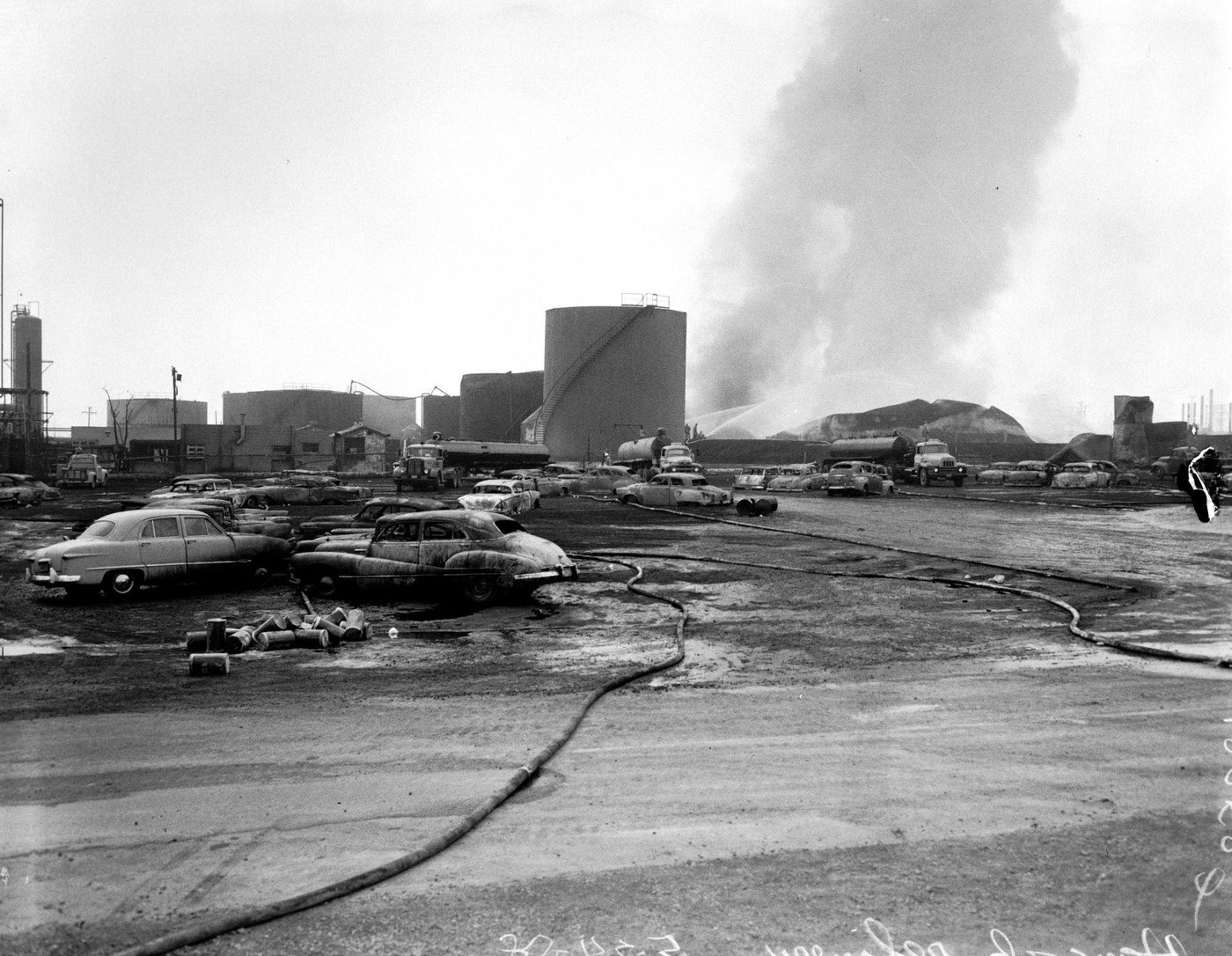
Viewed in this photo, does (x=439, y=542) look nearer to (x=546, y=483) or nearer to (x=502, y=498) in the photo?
(x=502, y=498)

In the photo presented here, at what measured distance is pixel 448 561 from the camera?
1534 centimetres

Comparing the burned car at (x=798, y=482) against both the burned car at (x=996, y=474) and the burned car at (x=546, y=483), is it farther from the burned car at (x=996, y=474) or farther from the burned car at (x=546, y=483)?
the burned car at (x=546, y=483)

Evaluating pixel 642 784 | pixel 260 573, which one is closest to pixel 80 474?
pixel 260 573

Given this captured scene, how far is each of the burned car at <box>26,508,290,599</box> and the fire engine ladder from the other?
69.2 meters

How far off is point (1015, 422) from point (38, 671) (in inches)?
4912

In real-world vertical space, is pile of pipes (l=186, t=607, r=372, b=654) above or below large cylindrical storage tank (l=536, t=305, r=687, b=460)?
below

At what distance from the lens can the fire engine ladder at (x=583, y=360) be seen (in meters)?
87.9

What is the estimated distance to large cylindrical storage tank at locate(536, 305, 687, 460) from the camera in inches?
3447

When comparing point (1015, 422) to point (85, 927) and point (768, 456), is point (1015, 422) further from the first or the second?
point (85, 927)

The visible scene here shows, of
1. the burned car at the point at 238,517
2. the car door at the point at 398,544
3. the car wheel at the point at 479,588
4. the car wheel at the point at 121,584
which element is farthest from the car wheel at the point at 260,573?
the car wheel at the point at 479,588

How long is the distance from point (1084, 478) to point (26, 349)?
7023cm

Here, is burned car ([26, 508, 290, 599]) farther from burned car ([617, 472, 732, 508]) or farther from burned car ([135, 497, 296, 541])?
burned car ([617, 472, 732, 508])

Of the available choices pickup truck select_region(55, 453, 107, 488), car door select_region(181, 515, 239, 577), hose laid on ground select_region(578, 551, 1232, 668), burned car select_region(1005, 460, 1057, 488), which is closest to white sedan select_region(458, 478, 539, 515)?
hose laid on ground select_region(578, 551, 1232, 668)

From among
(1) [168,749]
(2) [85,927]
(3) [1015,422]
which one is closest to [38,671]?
(1) [168,749]
